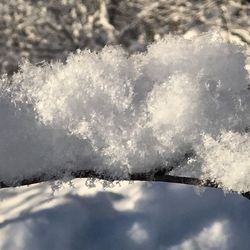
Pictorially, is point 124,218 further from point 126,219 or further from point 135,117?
point 135,117

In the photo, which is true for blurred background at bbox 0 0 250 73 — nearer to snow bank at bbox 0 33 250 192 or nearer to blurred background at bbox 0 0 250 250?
snow bank at bbox 0 33 250 192

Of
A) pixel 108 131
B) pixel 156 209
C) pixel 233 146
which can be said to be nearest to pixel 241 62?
pixel 233 146

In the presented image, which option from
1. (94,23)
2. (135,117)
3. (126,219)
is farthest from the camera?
(126,219)

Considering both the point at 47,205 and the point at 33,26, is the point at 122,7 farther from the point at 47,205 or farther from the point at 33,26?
the point at 47,205

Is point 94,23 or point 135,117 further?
point 94,23

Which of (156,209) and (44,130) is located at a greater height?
(44,130)

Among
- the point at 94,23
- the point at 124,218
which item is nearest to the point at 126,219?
the point at 124,218

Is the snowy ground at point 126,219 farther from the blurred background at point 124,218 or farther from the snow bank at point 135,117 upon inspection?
the snow bank at point 135,117

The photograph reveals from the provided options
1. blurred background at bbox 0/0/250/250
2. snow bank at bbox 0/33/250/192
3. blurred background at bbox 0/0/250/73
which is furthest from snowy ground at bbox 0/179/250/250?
snow bank at bbox 0/33/250/192

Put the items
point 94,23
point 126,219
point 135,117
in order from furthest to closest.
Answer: point 126,219
point 94,23
point 135,117
